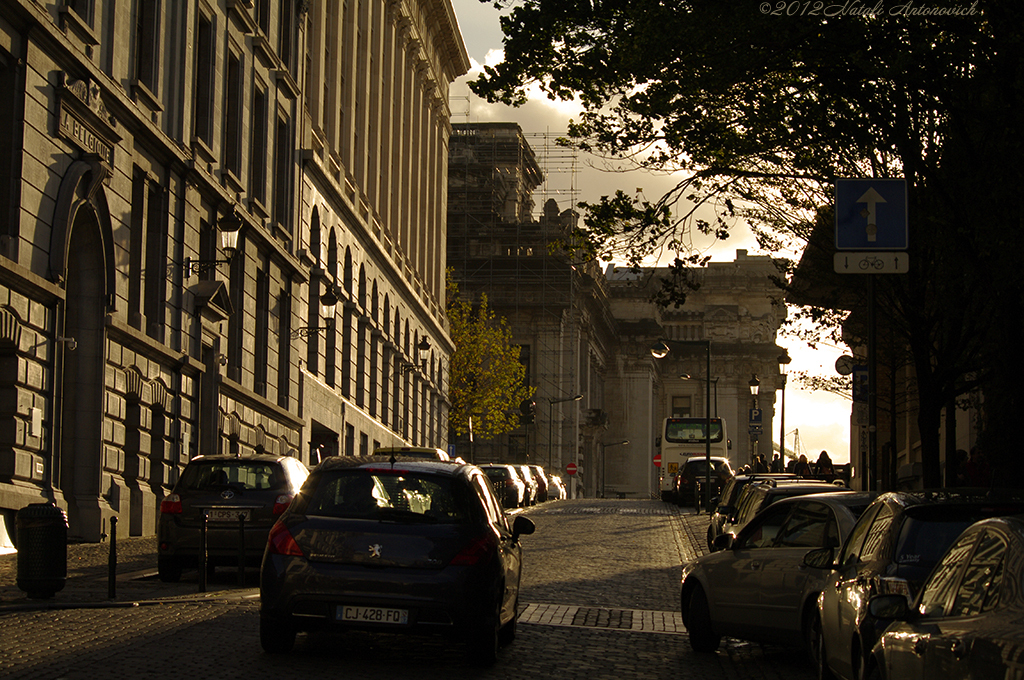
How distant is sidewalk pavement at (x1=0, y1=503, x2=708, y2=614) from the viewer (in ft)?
47.8

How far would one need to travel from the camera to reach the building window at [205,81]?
32625mm

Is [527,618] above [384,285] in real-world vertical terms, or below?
below

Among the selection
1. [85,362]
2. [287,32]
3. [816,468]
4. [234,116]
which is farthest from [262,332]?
[816,468]

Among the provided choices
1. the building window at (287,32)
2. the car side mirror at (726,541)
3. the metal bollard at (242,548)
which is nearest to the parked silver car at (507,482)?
the building window at (287,32)

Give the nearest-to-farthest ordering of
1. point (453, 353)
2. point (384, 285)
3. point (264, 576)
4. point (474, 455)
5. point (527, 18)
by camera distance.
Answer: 1. point (264, 576)
2. point (527, 18)
3. point (384, 285)
4. point (453, 353)
5. point (474, 455)

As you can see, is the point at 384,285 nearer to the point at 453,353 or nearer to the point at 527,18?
the point at 453,353

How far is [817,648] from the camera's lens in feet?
37.1

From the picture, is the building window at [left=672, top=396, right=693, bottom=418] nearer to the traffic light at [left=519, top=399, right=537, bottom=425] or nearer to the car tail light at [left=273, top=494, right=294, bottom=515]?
the traffic light at [left=519, top=399, right=537, bottom=425]

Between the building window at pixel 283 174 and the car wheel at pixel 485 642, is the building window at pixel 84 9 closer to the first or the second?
the building window at pixel 283 174

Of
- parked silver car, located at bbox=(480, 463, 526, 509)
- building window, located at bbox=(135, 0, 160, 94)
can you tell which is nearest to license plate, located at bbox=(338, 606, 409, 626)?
building window, located at bbox=(135, 0, 160, 94)

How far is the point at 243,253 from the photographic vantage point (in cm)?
3541

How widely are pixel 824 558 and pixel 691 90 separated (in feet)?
23.2

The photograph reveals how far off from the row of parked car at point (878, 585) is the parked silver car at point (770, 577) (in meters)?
0.01

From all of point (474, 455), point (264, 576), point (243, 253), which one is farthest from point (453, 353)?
point (264, 576)
